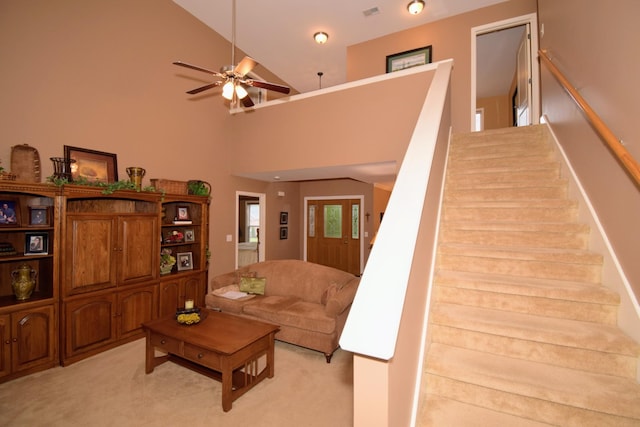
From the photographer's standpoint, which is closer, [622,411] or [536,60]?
[622,411]

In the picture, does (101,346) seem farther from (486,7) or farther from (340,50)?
(486,7)

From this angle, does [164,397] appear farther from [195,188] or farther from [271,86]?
[271,86]

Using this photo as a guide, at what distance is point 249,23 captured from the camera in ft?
16.9

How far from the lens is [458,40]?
484 centimetres

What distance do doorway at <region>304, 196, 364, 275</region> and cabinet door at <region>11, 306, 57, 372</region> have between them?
5.60 m

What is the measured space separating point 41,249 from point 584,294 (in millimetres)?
4718

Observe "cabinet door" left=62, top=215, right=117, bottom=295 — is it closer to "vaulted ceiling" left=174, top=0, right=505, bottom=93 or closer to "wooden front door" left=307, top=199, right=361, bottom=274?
"vaulted ceiling" left=174, top=0, right=505, bottom=93

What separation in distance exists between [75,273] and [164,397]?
1.70 metres

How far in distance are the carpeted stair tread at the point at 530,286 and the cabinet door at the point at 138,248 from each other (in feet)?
11.5

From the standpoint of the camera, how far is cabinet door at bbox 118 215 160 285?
346 centimetres

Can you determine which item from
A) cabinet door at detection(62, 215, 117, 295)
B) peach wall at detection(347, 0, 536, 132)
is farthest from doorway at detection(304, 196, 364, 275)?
cabinet door at detection(62, 215, 117, 295)

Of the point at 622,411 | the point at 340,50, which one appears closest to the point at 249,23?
the point at 340,50

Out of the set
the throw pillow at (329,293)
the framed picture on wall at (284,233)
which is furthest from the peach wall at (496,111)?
the throw pillow at (329,293)

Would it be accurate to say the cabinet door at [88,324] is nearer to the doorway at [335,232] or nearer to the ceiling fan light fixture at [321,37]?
the doorway at [335,232]
